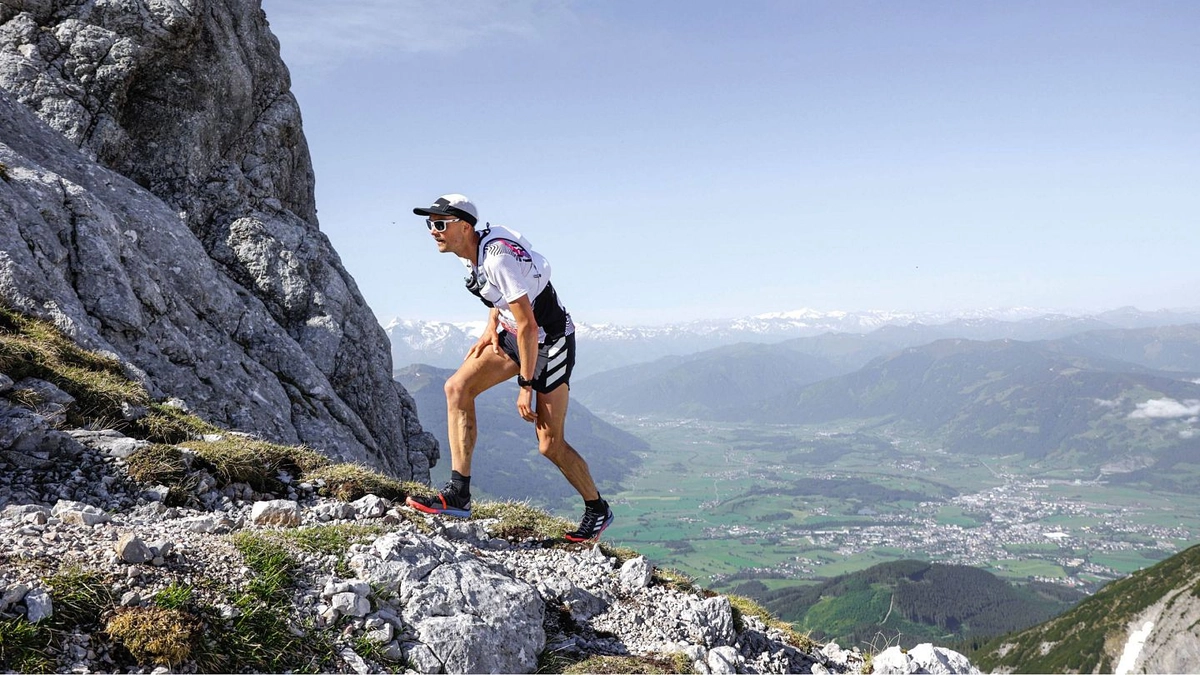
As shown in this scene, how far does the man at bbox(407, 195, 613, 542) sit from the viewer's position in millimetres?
8648

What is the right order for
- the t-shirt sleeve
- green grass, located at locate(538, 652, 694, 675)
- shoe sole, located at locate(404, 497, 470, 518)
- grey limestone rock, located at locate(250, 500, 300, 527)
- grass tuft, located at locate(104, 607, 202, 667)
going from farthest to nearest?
1. shoe sole, located at locate(404, 497, 470, 518)
2. the t-shirt sleeve
3. grey limestone rock, located at locate(250, 500, 300, 527)
4. green grass, located at locate(538, 652, 694, 675)
5. grass tuft, located at locate(104, 607, 202, 667)

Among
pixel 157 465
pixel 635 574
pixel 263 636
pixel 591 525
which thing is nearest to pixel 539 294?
pixel 591 525

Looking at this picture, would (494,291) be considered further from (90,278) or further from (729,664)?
(90,278)

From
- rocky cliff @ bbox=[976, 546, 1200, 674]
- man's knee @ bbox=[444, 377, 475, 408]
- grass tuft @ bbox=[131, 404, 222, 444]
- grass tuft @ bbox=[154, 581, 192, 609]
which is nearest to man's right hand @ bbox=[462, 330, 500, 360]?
man's knee @ bbox=[444, 377, 475, 408]

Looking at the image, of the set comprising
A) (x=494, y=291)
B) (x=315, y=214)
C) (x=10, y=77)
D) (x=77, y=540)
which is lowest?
(x=77, y=540)

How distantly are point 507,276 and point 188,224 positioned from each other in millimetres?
18686

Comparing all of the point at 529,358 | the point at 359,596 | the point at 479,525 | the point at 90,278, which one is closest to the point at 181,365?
the point at 90,278

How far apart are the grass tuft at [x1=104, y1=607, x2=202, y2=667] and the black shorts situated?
4.85m

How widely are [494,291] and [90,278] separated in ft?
35.6

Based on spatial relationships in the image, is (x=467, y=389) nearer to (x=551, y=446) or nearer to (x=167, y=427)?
(x=551, y=446)

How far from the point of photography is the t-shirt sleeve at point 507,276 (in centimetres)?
854

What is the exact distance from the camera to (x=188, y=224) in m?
22.2

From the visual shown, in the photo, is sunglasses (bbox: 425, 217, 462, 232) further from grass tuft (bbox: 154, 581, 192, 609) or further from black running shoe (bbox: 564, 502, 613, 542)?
grass tuft (bbox: 154, 581, 192, 609)

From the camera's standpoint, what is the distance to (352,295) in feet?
84.7
